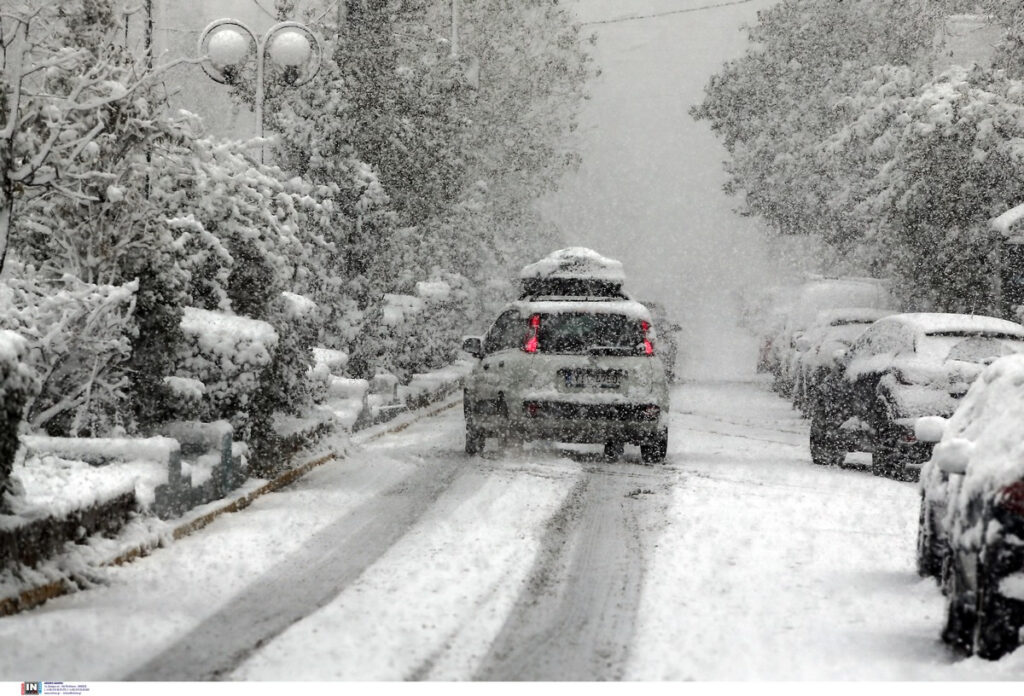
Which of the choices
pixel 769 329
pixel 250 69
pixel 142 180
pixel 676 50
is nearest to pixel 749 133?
pixel 769 329

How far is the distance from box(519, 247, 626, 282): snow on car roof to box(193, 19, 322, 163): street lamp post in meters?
16.9

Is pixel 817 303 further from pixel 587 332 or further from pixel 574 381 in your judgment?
pixel 574 381

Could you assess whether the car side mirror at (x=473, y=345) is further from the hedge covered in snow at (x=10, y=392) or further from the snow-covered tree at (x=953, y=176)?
the snow-covered tree at (x=953, y=176)

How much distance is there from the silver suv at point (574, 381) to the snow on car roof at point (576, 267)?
59.0 ft

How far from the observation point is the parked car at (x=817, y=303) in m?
28.8

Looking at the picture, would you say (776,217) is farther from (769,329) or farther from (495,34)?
(495,34)

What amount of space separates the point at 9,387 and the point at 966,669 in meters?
5.00

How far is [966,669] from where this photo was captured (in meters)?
6.25

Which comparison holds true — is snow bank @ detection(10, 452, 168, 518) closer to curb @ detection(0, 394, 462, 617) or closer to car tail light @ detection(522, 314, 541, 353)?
curb @ detection(0, 394, 462, 617)

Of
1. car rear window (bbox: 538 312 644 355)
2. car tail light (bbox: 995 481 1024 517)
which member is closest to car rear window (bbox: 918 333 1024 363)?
car rear window (bbox: 538 312 644 355)

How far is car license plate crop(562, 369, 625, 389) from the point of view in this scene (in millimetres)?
14922

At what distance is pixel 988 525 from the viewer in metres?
6.21

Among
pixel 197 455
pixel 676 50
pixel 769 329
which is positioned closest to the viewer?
pixel 197 455

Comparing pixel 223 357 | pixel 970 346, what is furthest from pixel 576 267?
pixel 223 357
